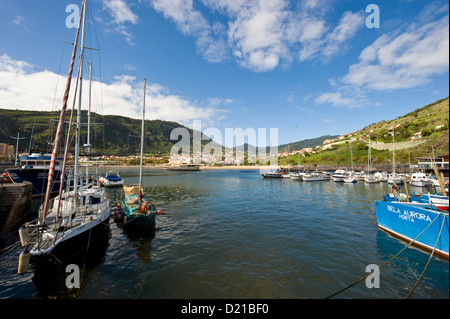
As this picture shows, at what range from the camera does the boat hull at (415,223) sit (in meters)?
9.43

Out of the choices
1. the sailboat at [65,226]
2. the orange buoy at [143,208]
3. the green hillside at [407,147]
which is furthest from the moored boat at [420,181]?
the sailboat at [65,226]

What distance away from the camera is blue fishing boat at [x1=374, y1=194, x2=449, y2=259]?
942 cm

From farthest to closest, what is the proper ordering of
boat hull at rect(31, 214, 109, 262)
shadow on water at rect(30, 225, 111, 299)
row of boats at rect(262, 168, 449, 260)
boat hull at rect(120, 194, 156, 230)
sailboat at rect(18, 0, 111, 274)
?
boat hull at rect(120, 194, 156, 230) < boat hull at rect(31, 214, 109, 262) < row of boats at rect(262, 168, 449, 260) < sailboat at rect(18, 0, 111, 274) < shadow on water at rect(30, 225, 111, 299)

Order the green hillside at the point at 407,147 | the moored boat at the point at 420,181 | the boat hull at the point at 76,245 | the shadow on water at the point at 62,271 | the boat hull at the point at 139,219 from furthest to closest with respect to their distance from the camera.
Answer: the green hillside at the point at 407,147 → the moored boat at the point at 420,181 → the boat hull at the point at 139,219 → the boat hull at the point at 76,245 → the shadow on water at the point at 62,271

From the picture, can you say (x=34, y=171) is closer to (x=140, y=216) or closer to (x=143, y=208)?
(x=143, y=208)

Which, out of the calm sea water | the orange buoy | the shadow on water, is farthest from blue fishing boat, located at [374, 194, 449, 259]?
the orange buoy

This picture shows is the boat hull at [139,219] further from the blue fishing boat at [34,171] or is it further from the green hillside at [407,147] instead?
the green hillside at [407,147]

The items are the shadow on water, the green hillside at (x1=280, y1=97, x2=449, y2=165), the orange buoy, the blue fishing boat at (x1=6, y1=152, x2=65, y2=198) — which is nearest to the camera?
the shadow on water

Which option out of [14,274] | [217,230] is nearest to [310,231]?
[217,230]

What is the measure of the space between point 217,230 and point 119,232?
27.1 ft

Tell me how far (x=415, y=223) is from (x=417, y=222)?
267 mm

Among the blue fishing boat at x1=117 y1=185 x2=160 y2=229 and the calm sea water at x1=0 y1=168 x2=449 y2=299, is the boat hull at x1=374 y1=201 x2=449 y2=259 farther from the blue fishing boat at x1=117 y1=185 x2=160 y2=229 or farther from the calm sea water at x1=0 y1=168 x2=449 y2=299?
the blue fishing boat at x1=117 y1=185 x2=160 y2=229

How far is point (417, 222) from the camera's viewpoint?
11.2 meters
